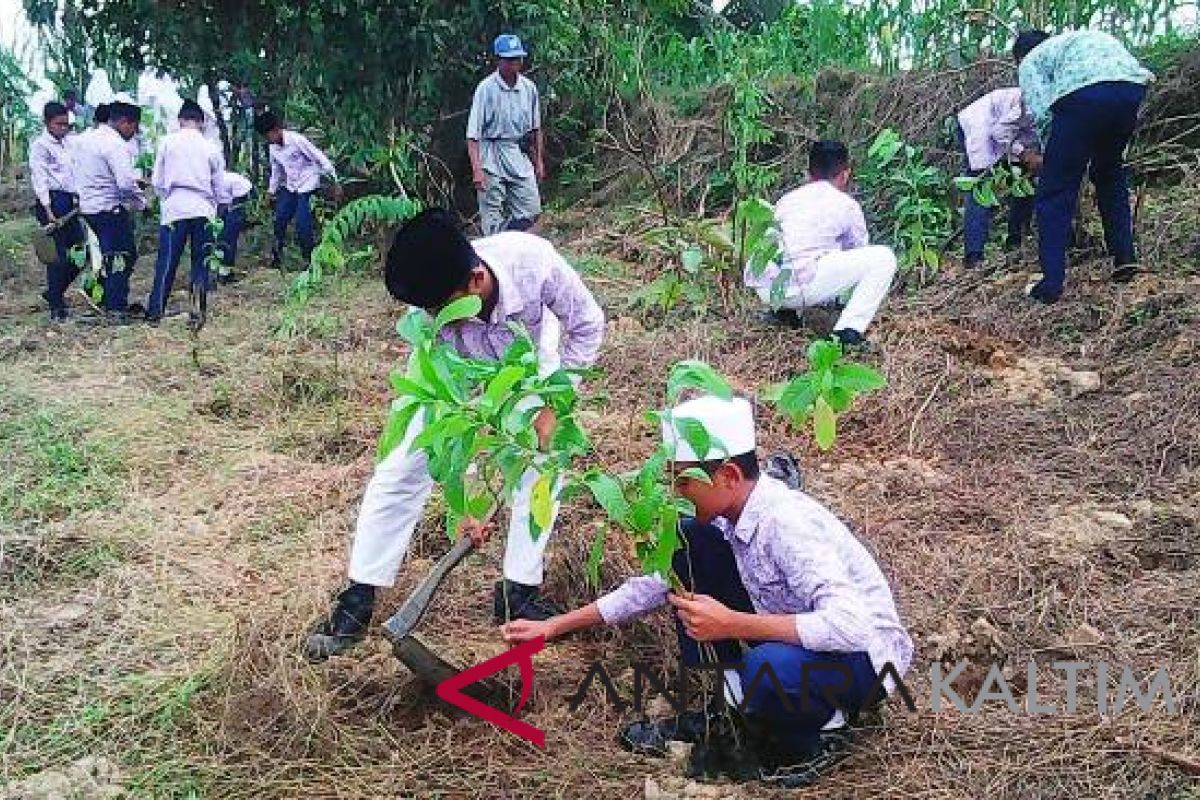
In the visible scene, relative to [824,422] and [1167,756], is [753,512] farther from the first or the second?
[1167,756]

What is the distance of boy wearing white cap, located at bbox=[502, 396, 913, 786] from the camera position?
82.0 inches

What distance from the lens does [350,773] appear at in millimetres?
2354

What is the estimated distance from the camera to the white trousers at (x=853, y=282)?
183 inches

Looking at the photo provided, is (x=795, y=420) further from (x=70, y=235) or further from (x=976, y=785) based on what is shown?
(x=70, y=235)

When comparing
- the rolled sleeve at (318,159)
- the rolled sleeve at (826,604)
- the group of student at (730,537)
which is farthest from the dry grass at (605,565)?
the rolled sleeve at (318,159)

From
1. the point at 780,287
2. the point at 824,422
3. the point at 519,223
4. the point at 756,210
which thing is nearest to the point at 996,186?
the point at 780,287

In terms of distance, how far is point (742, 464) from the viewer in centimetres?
215

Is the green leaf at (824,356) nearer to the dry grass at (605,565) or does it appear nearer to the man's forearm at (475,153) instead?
the dry grass at (605,565)

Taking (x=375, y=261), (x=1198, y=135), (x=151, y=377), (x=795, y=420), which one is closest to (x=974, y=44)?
(x=1198, y=135)

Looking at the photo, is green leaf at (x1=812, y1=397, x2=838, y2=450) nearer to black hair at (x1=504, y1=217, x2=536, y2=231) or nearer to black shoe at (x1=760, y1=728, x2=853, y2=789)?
black shoe at (x1=760, y1=728, x2=853, y2=789)

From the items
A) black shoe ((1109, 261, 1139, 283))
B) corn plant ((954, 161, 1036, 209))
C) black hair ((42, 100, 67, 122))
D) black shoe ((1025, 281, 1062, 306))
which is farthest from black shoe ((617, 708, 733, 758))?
black hair ((42, 100, 67, 122))

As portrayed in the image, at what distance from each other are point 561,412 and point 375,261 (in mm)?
6684

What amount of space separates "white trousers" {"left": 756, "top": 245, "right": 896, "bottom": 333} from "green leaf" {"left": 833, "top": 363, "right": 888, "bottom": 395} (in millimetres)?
2950

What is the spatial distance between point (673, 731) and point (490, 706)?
42cm
